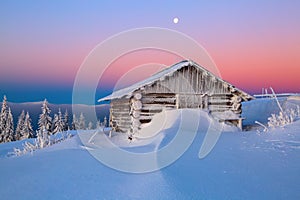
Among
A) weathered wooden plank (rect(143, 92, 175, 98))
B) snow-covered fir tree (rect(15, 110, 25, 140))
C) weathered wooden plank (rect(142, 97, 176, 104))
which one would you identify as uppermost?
weathered wooden plank (rect(143, 92, 175, 98))

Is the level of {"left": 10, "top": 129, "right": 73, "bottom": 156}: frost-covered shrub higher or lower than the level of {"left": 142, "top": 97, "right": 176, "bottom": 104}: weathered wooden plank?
lower

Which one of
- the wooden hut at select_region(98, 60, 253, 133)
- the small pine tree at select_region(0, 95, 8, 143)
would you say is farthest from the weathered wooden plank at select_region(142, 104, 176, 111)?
the small pine tree at select_region(0, 95, 8, 143)

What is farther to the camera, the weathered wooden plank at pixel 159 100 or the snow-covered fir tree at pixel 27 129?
the snow-covered fir tree at pixel 27 129

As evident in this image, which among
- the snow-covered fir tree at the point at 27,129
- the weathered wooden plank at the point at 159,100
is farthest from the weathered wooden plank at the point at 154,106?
the snow-covered fir tree at the point at 27,129

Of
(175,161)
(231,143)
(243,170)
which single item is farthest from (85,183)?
(231,143)

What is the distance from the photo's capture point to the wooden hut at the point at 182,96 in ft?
47.6

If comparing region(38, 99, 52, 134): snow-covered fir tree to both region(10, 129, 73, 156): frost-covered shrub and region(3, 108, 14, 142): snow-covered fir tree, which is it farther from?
region(10, 129, 73, 156): frost-covered shrub

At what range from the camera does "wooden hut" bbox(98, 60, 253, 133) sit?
14508mm

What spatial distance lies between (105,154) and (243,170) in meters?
3.21

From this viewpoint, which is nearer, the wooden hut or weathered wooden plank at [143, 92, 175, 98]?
the wooden hut

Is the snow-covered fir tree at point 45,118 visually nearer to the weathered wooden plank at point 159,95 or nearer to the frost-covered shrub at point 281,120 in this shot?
the weathered wooden plank at point 159,95

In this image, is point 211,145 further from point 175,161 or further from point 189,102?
point 189,102

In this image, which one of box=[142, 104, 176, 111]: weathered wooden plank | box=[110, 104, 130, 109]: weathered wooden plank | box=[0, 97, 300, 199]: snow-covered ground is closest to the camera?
box=[0, 97, 300, 199]: snow-covered ground

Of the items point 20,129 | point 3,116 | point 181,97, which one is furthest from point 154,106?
point 20,129
